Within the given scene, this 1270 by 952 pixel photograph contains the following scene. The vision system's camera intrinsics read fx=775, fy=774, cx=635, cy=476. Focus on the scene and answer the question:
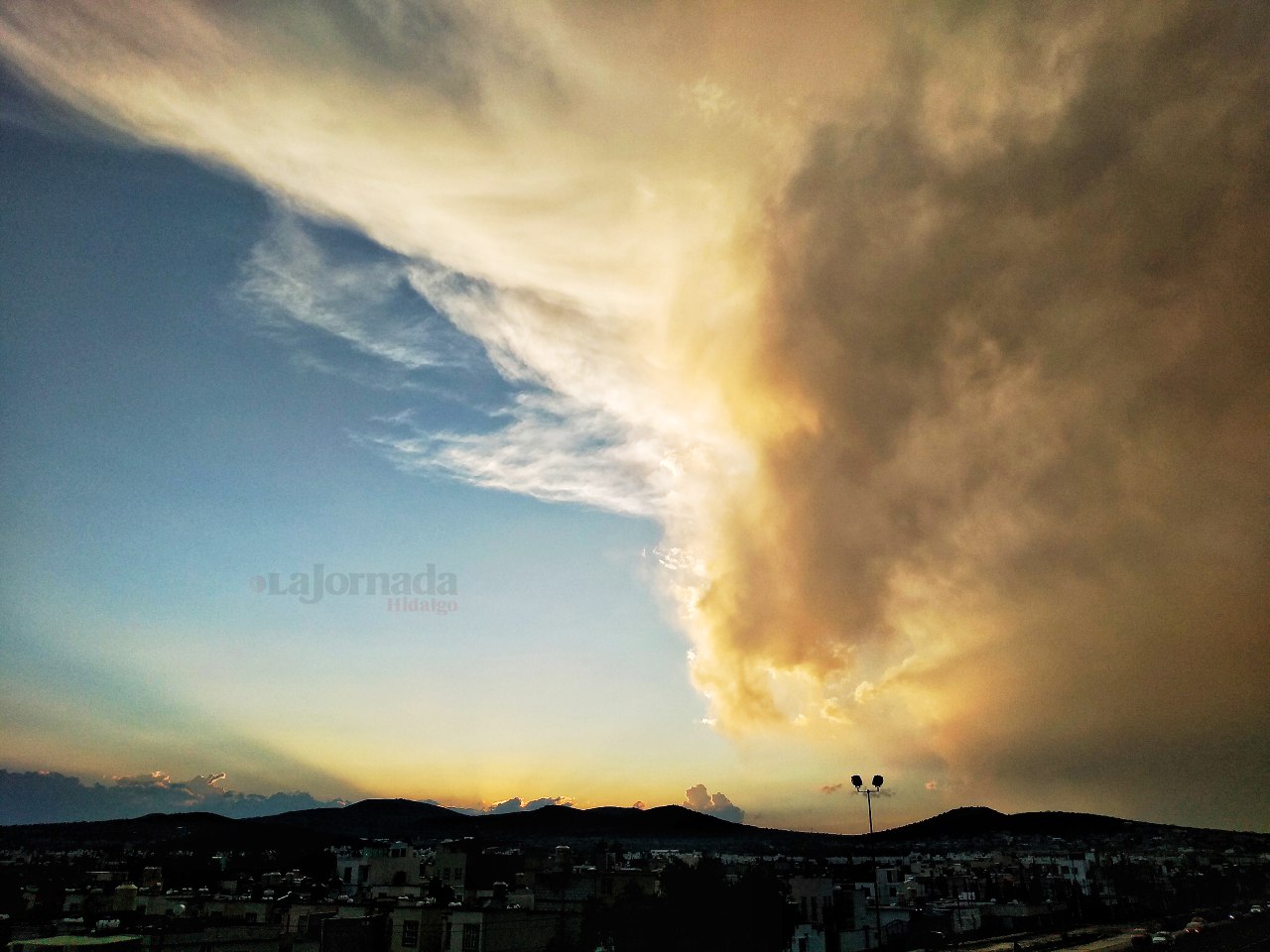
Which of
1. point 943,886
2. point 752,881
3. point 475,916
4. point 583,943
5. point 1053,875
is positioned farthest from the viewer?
point 1053,875

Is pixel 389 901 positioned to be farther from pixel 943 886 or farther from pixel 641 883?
pixel 943 886

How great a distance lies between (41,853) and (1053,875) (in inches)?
7889

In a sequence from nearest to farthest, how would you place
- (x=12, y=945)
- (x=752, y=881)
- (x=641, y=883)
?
1. (x=12, y=945)
2. (x=752, y=881)
3. (x=641, y=883)

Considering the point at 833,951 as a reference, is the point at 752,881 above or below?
above

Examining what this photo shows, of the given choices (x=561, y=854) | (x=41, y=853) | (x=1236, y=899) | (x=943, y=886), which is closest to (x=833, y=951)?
(x=561, y=854)

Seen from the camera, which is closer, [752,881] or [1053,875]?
[752,881]

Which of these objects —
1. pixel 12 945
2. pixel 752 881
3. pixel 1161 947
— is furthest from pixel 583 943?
pixel 1161 947

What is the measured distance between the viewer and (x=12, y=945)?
43250mm

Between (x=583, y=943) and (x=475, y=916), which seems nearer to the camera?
(x=475, y=916)

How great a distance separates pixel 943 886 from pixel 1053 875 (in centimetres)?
3160

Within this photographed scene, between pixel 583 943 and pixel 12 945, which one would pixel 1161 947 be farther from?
pixel 12 945

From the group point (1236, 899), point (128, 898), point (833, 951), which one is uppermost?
point (128, 898)

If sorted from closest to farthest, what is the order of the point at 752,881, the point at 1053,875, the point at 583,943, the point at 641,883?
the point at 583,943 → the point at 752,881 → the point at 641,883 → the point at 1053,875

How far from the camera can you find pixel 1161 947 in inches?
2655
